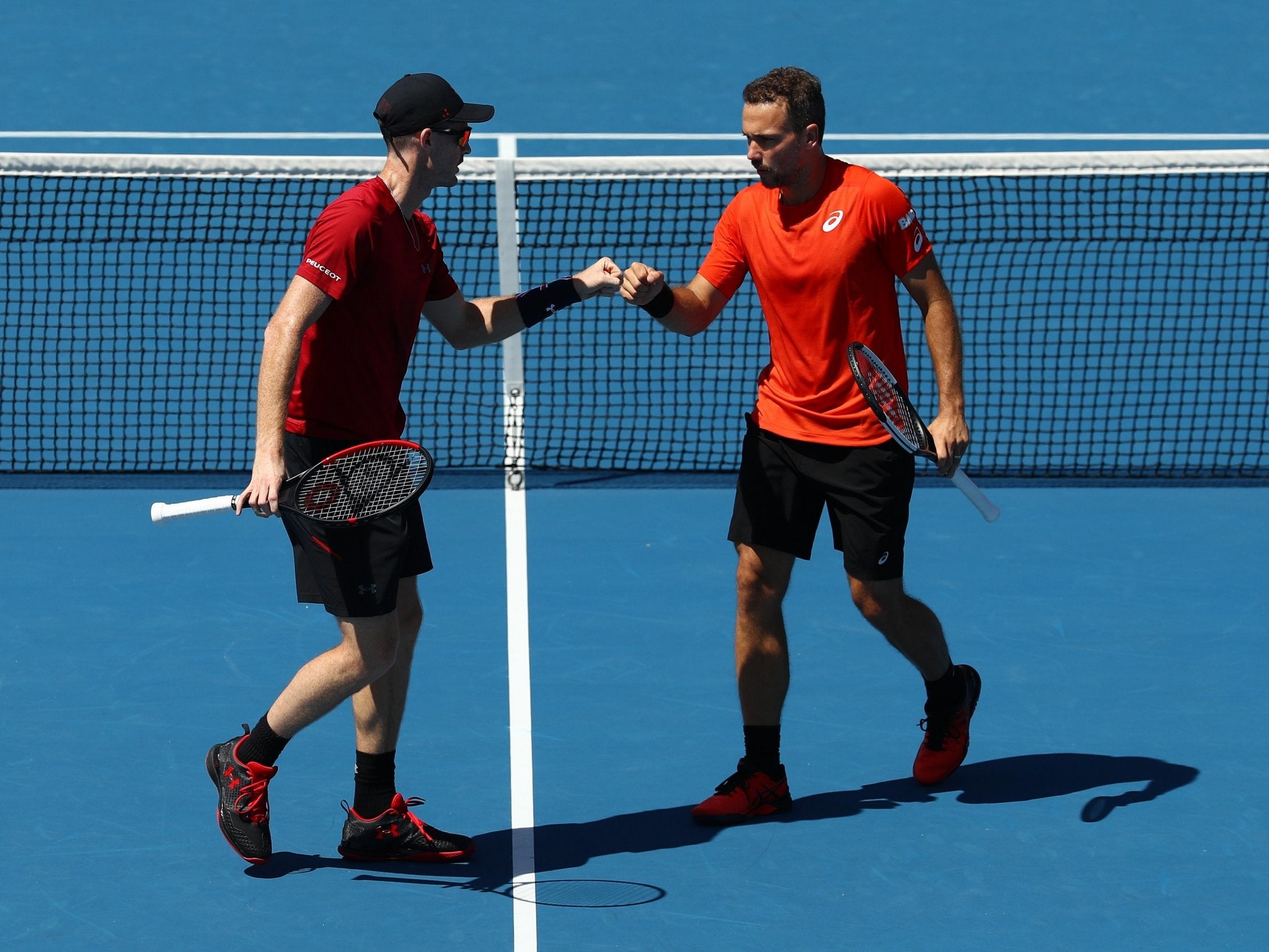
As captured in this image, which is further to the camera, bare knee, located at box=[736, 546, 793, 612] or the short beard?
bare knee, located at box=[736, 546, 793, 612]

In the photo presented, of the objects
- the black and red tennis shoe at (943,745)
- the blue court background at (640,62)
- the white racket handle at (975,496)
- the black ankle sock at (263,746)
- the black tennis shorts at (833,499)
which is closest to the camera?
the black ankle sock at (263,746)

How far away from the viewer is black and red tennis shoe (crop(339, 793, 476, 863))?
5.47 metres

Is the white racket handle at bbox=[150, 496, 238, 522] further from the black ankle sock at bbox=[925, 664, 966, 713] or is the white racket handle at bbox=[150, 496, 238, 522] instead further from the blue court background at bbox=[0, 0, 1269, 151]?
the blue court background at bbox=[0, 0, 1269, 151]

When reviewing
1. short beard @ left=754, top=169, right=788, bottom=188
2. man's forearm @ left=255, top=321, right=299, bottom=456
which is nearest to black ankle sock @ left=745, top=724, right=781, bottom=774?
short beard @ left=754, top=169, right=788, bottom=188

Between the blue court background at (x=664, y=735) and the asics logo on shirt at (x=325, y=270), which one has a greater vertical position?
the asics logo on shirt at (x=325, y=270)

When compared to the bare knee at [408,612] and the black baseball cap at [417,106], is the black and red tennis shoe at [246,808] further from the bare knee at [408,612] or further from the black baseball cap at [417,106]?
the black baseball cap at [417,106]

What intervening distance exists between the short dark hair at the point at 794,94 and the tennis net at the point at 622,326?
2.76 metres

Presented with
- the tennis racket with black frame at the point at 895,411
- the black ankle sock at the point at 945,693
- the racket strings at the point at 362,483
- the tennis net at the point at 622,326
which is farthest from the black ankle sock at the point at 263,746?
the tennis net at the point at 622,326

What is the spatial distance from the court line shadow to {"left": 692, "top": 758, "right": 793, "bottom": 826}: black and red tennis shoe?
40 mm

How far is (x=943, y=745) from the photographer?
6.04 meters

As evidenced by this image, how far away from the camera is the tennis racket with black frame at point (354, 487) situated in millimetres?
5043

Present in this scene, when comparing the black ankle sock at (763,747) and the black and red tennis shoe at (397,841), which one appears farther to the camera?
the black ankle sock at (763,747)

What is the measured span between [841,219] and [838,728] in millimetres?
1902

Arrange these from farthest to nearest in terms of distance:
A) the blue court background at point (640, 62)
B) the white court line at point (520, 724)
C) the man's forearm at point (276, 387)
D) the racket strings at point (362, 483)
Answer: the blue court background at point (640, 62)
the white court line at point (520, 724)
the racket strings at point (362, 483)
the man's forearm at point (276, 387)
